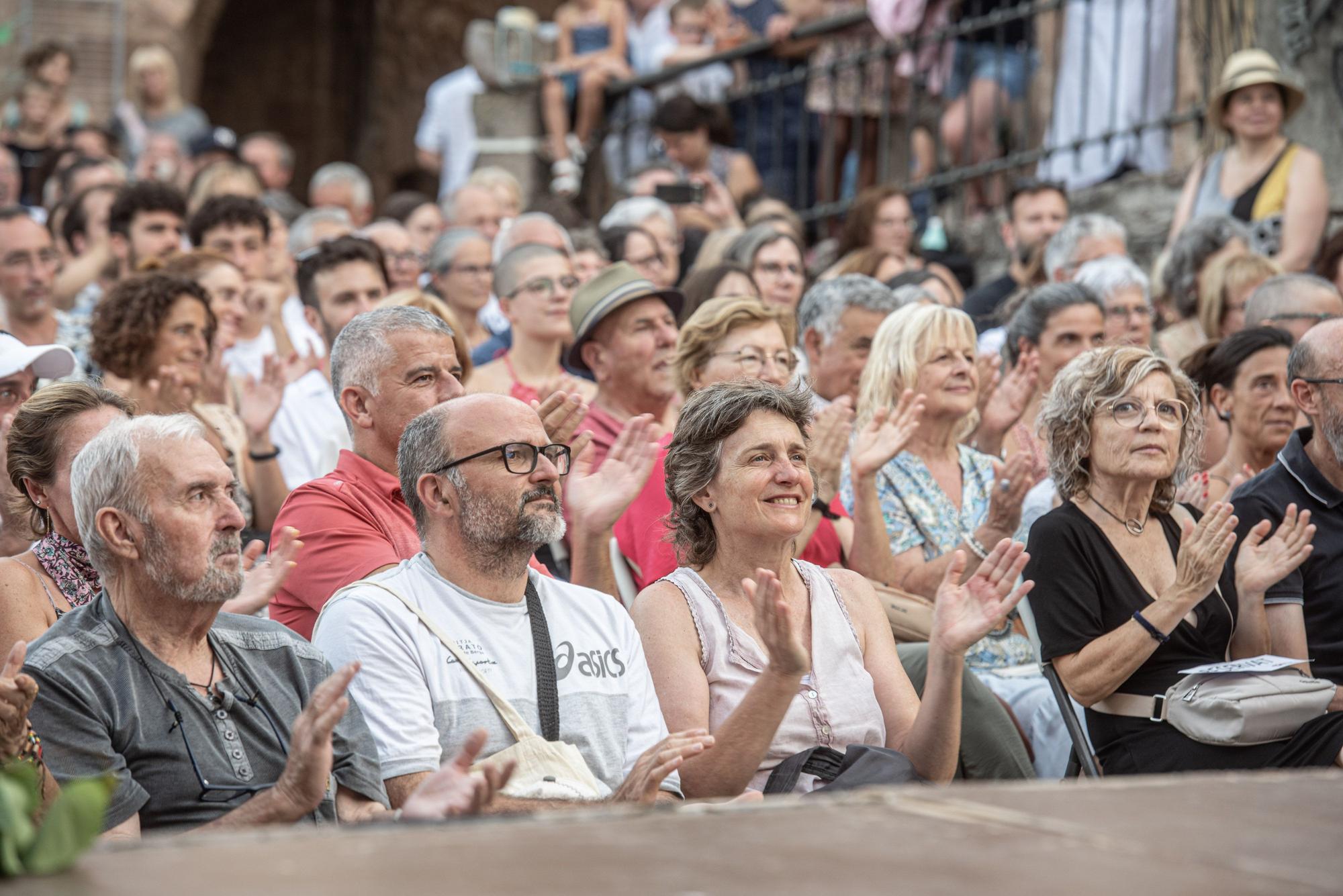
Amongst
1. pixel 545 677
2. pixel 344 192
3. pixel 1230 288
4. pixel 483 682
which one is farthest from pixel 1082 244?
pixel 344 192

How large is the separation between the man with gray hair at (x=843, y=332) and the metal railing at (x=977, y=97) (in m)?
3.75

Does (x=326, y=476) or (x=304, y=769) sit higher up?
(x=326, y=476)

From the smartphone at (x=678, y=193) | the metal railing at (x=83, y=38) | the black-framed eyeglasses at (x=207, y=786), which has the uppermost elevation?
the metal railing at (x=83, y=38)

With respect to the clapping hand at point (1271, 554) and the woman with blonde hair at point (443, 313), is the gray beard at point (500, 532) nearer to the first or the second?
the woman with blonde hair at point (443, 313)

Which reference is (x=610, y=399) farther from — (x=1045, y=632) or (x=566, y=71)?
(x=566, y=71)

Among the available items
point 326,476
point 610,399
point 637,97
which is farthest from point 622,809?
point 637,97

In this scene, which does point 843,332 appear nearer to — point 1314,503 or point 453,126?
point 1314,503

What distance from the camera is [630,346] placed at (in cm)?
618

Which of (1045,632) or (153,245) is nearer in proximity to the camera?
(1045,632)

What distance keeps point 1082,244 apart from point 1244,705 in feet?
13.0

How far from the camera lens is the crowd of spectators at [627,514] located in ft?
12.4

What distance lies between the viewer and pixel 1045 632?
4.82m

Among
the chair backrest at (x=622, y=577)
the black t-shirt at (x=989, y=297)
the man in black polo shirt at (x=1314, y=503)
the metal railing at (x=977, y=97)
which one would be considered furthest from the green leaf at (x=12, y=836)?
the metal railing at (x=977, y=97)

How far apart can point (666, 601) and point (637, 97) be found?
8541mm
